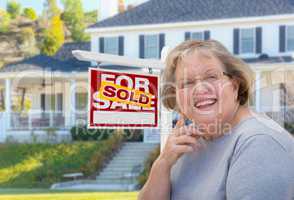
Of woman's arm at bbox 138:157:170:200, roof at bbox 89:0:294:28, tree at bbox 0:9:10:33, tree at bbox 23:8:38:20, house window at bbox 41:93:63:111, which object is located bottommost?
house window at bbox 41:93:63:111

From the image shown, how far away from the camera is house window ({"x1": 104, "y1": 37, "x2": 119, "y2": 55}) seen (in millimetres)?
31344

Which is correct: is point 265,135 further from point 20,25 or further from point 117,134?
point 20,25

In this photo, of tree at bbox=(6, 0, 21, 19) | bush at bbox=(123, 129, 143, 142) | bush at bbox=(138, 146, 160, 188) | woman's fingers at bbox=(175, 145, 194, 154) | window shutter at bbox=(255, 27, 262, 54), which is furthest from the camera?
tree at bbox=(6, 0, 21, 19)

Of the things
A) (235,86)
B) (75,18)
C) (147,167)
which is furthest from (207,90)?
(75,18)

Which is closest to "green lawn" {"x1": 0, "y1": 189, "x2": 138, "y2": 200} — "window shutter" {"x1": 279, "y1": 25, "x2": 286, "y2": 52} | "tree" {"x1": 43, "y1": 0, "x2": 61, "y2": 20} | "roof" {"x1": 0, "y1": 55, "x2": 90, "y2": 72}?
"window shutter" {"x1": 279, "y1": 25, "x2": 286, "y2": 52}

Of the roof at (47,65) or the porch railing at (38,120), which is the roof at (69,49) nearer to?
the roof at (47,65)

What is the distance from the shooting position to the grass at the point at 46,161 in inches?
891

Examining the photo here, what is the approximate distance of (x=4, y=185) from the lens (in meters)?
22.2

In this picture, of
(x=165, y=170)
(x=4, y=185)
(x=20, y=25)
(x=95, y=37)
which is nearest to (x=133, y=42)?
(x=95, y=37)

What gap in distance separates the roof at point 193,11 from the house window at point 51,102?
4.91m

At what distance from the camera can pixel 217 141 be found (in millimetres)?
2000

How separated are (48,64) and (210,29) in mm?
9116

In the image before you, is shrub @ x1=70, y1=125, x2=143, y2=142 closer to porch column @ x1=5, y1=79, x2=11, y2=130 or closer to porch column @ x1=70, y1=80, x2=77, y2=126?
porch column @ x1=70, y1=80, x2=77, y2=126

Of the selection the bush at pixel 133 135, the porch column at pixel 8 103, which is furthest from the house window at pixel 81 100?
the bush at pixel 133 135
